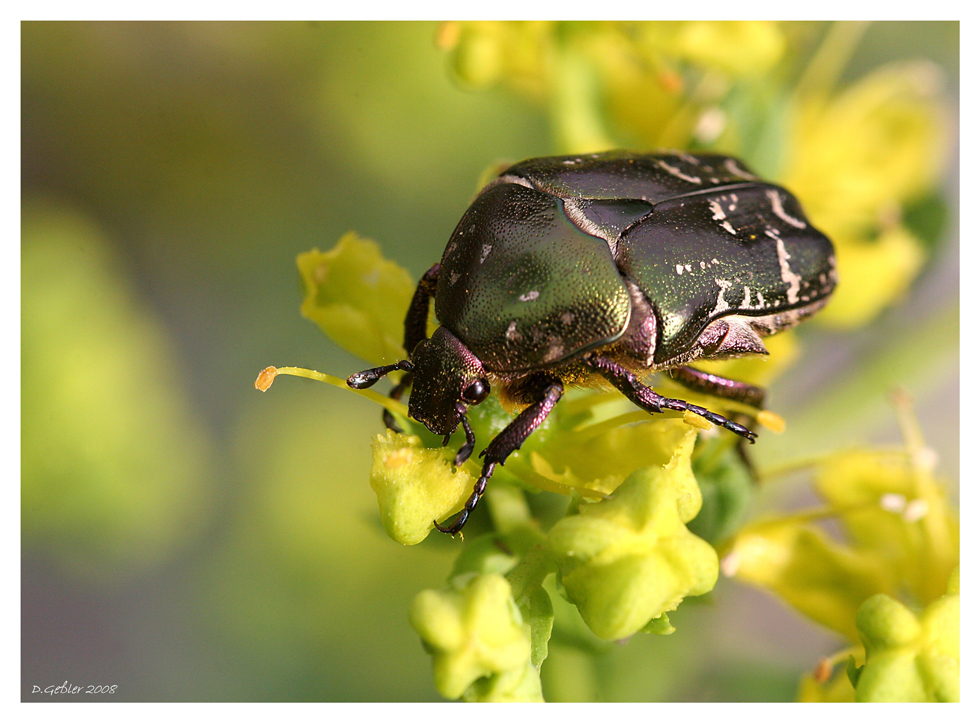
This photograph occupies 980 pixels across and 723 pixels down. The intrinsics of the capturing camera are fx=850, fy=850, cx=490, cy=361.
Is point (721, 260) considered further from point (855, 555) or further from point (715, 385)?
point (855, 555)

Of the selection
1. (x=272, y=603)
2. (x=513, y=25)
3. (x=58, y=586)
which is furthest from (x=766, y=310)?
(x=58, y=586)

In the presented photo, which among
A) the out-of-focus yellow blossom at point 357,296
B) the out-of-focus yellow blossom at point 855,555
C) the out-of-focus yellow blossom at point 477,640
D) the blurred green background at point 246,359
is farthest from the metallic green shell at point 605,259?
the blurred green background at point 246,359

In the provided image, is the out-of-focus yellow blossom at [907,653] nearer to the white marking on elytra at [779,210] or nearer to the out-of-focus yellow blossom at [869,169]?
the white marking on elytra at [779,210]

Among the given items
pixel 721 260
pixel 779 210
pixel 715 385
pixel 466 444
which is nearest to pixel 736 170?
pixel 779 210

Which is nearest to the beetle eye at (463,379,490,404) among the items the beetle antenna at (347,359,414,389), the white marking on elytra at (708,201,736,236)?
the beetle antenna at (347,359,414,389)
